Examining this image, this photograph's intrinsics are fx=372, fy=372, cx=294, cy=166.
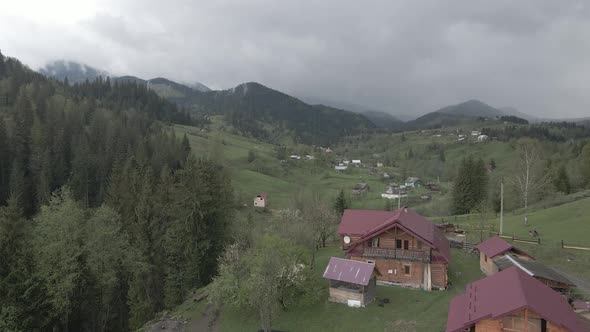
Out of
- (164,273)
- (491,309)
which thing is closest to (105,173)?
(164,273)

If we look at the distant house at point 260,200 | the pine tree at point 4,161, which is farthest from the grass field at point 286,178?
the pine tree at point 4,161

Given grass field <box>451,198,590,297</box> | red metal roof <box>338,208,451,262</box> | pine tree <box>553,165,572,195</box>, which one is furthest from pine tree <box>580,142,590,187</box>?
red metal roof <box>338,208,451,262</box>

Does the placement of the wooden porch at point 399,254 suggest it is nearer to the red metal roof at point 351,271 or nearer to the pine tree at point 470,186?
the red metal roof at point 351,271

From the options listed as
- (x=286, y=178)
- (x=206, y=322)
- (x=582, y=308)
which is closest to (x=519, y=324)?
(x=582, y=308)

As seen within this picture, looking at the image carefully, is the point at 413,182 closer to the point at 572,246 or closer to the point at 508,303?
the point at 572,246

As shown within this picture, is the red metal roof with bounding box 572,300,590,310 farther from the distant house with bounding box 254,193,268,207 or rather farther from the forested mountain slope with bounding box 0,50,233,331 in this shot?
the distant house with bounding box 254,193,268,207

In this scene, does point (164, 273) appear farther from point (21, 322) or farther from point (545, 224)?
point (545, 224)
